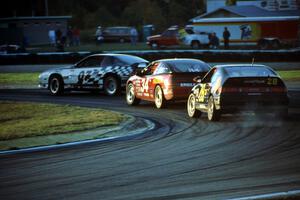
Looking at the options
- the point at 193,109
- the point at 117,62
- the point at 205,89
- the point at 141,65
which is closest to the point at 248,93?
the point at 205,89

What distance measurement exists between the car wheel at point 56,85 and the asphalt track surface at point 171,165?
426 inches

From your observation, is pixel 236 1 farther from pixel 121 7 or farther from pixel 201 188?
pixel 201 188

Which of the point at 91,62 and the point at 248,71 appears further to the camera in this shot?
the point at 91,62

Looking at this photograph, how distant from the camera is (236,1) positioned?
84.9 m

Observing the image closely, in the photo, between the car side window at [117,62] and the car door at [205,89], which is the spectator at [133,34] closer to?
the car side window at [117,62]

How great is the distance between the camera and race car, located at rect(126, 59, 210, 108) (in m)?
18.9

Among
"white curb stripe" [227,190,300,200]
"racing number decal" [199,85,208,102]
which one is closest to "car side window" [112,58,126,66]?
"racing number decal" [199,85,208,102]

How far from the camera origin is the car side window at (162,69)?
1937 centimetres

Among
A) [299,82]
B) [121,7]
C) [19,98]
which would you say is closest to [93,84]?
[19,98]

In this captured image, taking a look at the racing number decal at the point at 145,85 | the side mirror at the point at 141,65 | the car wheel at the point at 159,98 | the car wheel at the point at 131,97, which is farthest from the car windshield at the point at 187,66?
the side mirror at the point at 141,65

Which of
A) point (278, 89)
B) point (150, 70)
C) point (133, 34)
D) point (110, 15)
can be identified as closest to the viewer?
point (278, 89)

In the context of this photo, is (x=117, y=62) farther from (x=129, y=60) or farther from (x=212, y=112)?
(x=212, y=112)

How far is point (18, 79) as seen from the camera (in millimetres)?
33844

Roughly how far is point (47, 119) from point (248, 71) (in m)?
4.61
